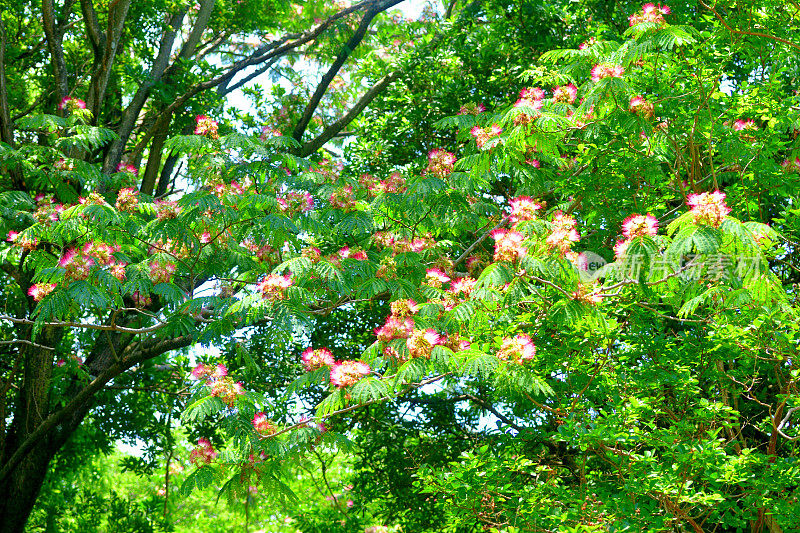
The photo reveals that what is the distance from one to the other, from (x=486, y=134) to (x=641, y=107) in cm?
122

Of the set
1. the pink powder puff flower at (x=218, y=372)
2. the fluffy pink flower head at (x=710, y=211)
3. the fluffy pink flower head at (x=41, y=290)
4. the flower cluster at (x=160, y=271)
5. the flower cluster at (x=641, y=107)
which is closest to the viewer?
the fluffy pink flower head at (x=710, y=211)

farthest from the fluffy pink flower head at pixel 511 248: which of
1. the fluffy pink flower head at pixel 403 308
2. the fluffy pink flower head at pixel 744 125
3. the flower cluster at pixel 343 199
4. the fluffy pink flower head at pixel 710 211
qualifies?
the fluffy pink flower head at pixel 744 125

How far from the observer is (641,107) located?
19.0 ft

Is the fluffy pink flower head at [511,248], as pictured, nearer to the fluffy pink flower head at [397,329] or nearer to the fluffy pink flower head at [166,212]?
the fluffy pink flower head at [397,329]

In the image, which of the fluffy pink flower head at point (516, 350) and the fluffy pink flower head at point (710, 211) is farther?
the fluffy pink flower head at point (516, 350)

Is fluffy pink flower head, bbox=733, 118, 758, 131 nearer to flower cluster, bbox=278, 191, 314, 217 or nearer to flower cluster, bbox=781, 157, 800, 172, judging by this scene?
flower cluster, bbox=781, 157, 800, 172

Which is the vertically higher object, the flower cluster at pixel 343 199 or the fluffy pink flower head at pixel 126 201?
the fluffy pink flower head at pixel 126 201

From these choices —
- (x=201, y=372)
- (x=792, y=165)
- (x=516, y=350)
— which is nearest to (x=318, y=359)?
(x=201, y=372)

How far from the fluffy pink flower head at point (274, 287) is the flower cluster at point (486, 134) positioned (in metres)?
1.91

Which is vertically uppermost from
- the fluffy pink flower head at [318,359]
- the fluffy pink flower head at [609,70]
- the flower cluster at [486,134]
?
the flower cluster at [486,134]

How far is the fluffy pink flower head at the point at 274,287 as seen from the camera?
5.84m

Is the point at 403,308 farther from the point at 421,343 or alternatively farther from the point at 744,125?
the point at 744,125

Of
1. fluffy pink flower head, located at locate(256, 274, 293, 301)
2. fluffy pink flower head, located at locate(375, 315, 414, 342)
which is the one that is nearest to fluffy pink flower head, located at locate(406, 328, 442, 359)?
fluffy pink flower head, located at locate(375, 315, 414, 342)

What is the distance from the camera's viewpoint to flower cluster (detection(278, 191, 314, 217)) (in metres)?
6.61
